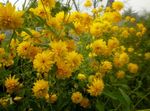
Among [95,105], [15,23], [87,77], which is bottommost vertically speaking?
[95,105]

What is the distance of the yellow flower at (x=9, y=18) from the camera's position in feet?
3.50

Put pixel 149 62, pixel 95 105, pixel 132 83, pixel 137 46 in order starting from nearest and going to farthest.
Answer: pixel 95 105 < pixel 132 83 < pixel 149 62 < pixel 137 46

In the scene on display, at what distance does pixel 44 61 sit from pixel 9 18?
0.66 ft

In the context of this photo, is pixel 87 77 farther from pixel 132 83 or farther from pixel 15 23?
pixel 132 83

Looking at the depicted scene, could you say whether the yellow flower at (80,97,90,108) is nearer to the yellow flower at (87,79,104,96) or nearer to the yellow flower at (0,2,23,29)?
the yellow flower at (87,79,104,96)

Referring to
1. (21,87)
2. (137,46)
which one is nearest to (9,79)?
(21,87)

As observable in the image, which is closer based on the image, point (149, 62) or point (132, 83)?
point (132, 83)

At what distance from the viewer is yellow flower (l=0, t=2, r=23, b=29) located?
42.0 inches

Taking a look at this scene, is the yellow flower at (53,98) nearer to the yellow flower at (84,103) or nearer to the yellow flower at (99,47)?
the yellow flower at (84,103)

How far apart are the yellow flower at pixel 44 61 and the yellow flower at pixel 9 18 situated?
0.16 meters

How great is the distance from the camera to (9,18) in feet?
3.49

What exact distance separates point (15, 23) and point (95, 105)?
62cm

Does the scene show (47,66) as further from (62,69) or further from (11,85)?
(11,85)

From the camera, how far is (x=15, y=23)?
1074mm
